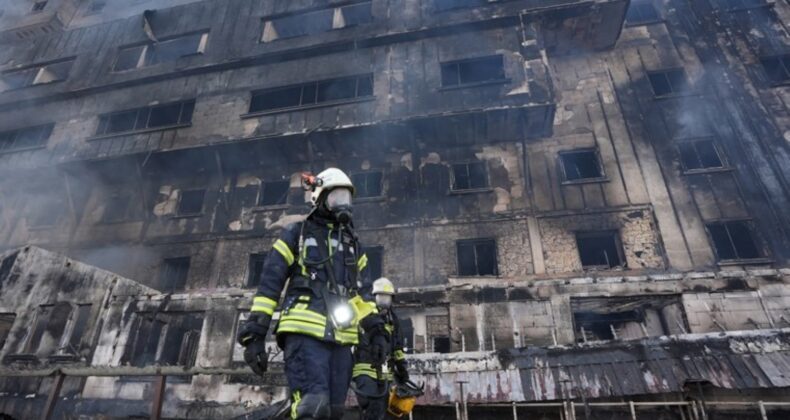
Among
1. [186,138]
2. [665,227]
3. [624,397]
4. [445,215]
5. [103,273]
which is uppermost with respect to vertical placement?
[186,138]

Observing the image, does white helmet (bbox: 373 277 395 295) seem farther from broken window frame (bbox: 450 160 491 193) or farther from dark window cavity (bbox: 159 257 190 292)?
dark window cavity (bbox: 159 257 190 292)

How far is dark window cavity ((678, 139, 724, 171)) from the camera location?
474 inches

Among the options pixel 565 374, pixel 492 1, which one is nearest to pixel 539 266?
pixel 565 374

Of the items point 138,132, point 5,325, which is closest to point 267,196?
point 138,132

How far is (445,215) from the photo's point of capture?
41.0ft

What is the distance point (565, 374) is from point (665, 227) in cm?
689

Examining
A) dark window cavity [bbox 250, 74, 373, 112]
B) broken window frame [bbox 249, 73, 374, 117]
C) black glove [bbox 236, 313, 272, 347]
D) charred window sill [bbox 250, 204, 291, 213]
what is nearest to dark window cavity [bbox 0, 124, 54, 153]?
broken window frame [bbox 249, 73, 374, 117]

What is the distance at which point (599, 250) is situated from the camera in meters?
A: 11.5

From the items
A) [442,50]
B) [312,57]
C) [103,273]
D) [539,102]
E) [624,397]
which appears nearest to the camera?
[624,397]

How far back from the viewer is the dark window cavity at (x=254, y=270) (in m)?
12.7

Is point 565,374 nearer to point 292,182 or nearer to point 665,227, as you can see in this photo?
point 665,227

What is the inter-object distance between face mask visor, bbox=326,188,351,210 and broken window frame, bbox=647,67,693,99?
13.6 metres

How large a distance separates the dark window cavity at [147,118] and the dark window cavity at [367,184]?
7.34 metres

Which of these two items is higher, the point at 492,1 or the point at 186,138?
the point at 492,1
